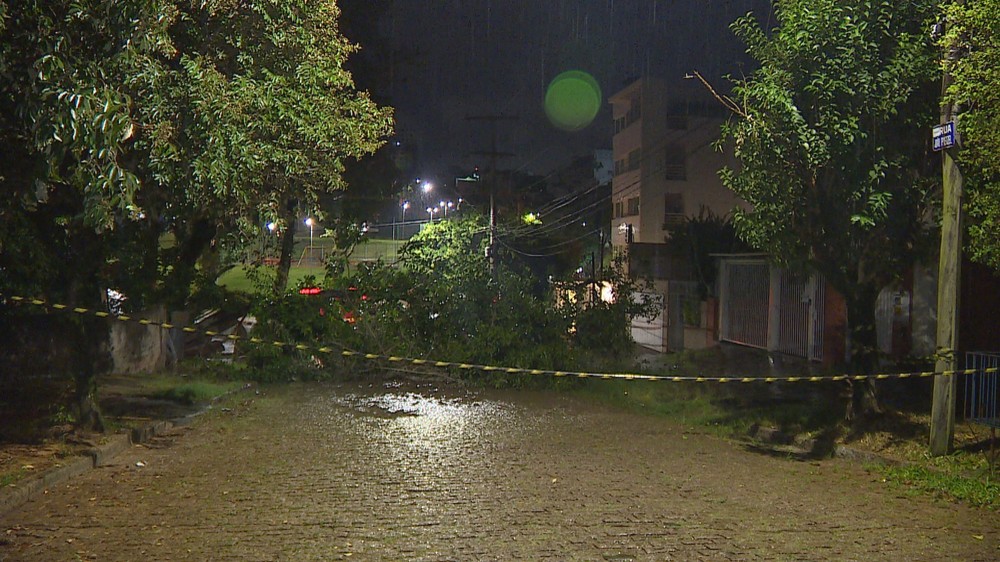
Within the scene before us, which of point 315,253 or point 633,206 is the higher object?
point 633,206

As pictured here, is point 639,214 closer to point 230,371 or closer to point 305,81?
point 230,371

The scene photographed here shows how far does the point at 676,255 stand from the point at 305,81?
20.3 metres

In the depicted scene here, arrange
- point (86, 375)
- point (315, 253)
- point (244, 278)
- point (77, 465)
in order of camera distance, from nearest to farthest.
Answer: point (77, 465) → point (86, 375) → point (244, 278) → point (315, 253)

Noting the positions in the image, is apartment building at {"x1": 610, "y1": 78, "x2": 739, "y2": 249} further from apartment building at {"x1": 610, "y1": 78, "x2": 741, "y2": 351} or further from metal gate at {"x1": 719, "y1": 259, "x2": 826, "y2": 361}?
metal gate at {"x1": 719, "y1": 259, "x2": 826, "y2": 361}

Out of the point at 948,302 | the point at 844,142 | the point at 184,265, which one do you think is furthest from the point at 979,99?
the point at 184,265

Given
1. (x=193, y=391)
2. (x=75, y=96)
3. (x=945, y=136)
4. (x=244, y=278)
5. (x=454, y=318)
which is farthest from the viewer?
(x=244, y=278)

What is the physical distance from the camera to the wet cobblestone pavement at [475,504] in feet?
22.8

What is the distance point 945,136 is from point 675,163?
38047 millimetres

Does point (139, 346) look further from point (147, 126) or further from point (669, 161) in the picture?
point (669, 161)

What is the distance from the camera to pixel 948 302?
10383 millimetres

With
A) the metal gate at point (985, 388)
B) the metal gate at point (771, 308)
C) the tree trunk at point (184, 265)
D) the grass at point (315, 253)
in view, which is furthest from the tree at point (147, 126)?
A: the metal gate at point (771, 308)

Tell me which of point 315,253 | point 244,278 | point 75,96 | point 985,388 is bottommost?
point 985,388

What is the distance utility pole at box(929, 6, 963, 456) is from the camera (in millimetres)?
10227

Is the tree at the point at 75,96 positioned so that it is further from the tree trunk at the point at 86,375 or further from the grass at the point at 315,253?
the grass at the point at 315,253
